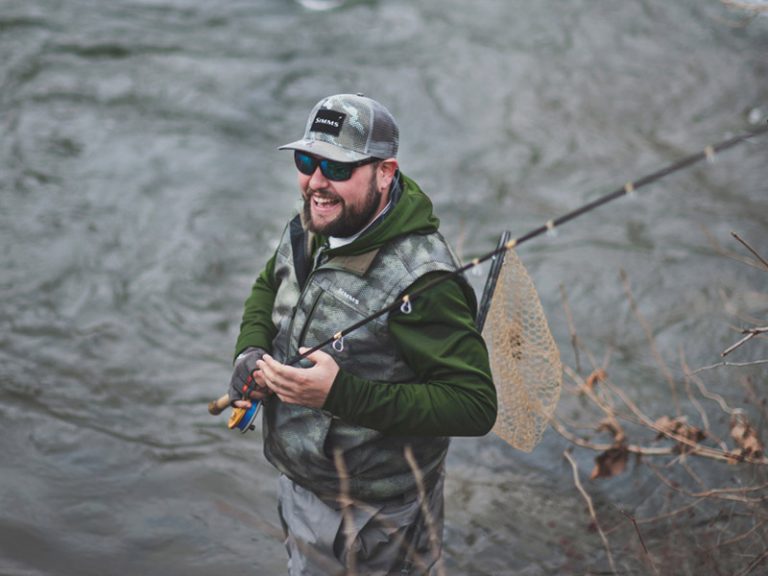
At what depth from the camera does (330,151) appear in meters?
2.92

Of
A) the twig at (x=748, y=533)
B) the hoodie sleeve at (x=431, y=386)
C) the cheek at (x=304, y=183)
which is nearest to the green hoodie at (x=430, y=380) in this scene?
the hoodie sleeve at (x=431, y=386)

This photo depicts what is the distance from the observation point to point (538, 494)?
504cm

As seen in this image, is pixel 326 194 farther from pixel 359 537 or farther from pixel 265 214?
pixel 265 214

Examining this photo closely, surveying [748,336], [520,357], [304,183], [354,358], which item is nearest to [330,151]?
[304,183]

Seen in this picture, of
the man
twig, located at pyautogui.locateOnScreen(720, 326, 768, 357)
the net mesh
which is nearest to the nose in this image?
the man

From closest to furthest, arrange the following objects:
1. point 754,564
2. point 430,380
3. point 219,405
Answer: point 430,380
point 219,405
point 754,564

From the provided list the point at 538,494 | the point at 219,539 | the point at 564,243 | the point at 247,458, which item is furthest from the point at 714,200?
the point at 219,539

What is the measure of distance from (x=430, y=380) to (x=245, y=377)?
0.60 metres

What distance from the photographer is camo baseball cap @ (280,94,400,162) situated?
2926mm

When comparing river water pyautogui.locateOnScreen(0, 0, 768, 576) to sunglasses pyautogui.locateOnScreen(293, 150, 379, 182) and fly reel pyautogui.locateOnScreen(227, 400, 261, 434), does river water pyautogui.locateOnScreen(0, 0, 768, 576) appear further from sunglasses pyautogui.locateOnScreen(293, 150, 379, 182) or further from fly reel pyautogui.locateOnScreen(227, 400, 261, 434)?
sunglasses pyautogui.locateOnScreen(293, 150, 379, 182)

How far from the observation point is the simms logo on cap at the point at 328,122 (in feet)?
9.64

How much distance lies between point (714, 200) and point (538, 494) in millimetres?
3930

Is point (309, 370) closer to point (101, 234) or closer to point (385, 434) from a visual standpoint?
point (385, 434)

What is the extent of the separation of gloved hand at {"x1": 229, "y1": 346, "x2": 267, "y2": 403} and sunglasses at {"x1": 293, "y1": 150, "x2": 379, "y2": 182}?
1.99 ft
